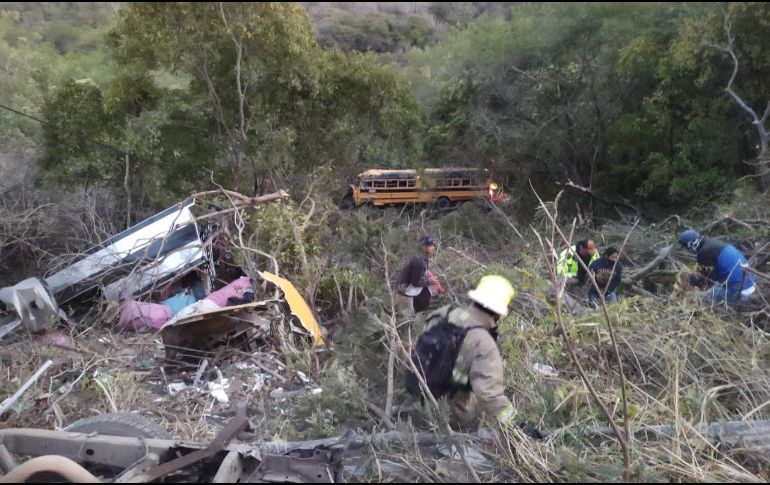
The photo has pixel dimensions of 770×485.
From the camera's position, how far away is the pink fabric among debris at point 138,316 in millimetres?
6762

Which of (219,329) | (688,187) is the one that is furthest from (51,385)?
(688,187)

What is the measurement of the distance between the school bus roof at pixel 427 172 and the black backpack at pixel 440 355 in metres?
12.3

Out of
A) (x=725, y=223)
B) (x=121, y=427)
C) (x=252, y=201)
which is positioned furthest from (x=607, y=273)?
(x=121, y=427)

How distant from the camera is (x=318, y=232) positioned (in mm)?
8773

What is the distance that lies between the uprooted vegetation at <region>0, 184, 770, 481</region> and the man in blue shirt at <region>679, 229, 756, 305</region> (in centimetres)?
20

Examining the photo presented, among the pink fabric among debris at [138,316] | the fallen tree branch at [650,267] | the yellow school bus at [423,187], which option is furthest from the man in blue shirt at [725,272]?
the yellow school bus at [423,187]

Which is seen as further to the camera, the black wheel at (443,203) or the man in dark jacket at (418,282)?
the black wheel at (443,203)

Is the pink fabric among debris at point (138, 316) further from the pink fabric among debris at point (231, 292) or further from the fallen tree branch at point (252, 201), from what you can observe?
the fallen tree branch at point (252, 201)

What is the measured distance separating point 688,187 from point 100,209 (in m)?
11.4

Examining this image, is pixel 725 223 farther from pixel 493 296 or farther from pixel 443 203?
pixel 443 203

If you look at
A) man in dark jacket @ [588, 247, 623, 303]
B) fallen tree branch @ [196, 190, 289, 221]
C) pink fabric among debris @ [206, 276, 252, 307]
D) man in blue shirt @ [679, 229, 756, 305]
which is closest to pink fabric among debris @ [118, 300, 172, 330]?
pink fabric among debris @ [206, 276, 252, 307]

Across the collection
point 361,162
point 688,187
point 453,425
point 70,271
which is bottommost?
point 688,187

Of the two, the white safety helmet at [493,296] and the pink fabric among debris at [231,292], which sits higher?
the white safety helmet at [493,296]

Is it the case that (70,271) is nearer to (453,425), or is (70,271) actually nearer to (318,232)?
(318,232)
